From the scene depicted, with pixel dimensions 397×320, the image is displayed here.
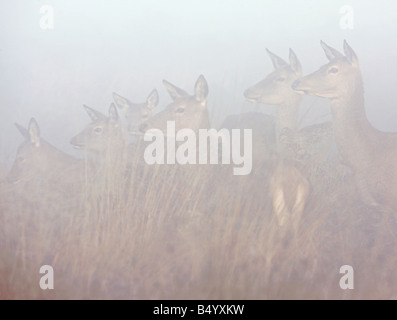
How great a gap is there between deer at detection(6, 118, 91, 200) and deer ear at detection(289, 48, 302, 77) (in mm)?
1579

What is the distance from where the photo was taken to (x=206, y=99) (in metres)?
3.28

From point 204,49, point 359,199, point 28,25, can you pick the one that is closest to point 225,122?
point 204,49

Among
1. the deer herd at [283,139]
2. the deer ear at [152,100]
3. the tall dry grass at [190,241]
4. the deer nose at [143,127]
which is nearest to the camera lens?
the tall dry grass at [190,241]

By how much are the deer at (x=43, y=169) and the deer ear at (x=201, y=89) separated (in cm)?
91

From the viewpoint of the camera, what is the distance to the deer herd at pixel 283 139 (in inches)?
123

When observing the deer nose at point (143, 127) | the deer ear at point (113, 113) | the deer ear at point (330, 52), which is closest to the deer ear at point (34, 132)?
the deer ear at point (113, 113)

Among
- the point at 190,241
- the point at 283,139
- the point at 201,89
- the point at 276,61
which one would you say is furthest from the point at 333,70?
the point at 190,241

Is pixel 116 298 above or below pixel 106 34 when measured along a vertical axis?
below

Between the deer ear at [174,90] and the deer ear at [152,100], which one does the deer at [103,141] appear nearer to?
the deer ear at [152,100]

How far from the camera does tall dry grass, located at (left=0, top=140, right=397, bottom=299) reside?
3.03 m

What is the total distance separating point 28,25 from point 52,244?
1562 mm

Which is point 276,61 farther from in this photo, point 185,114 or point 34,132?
point 34,132
